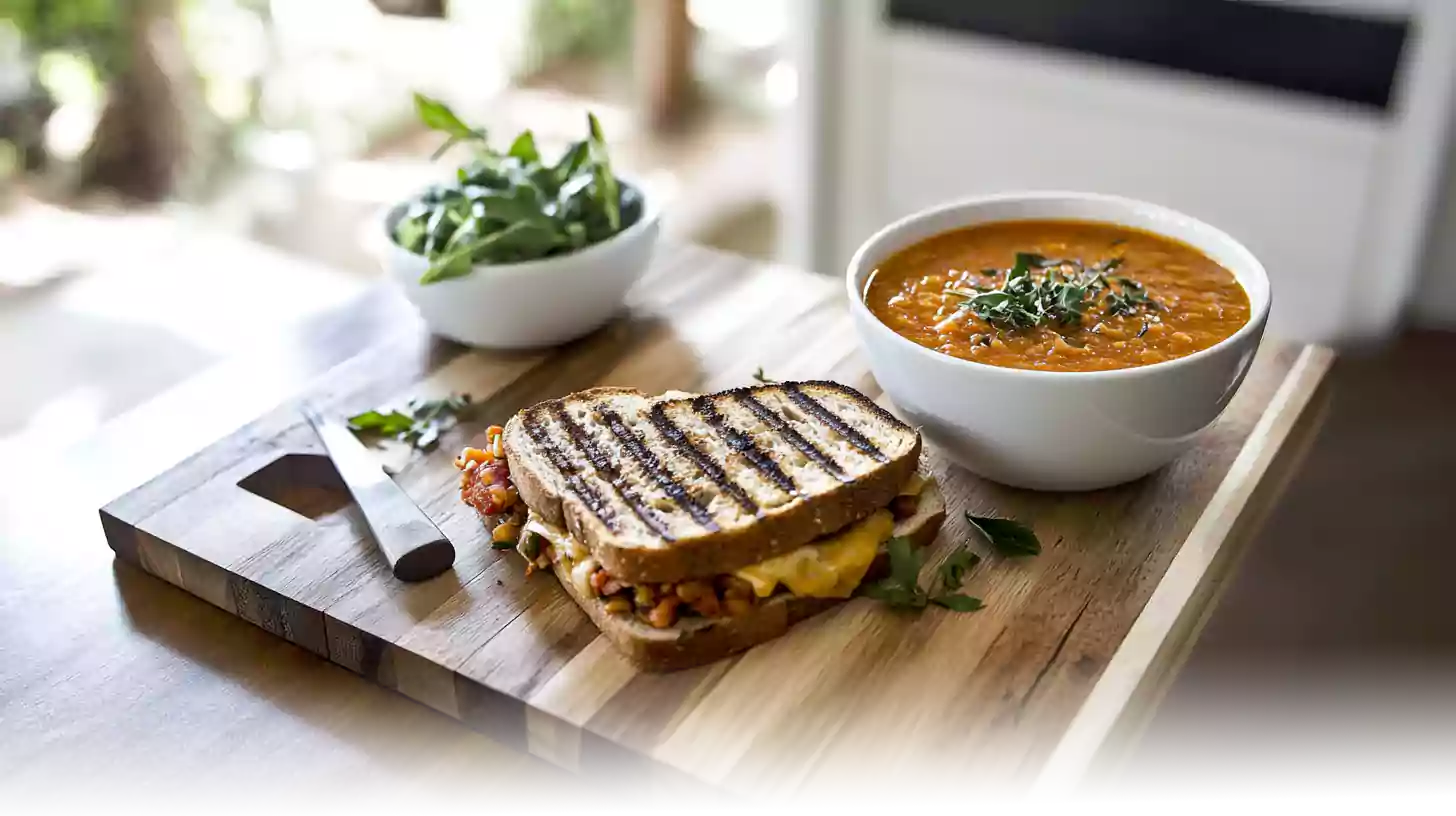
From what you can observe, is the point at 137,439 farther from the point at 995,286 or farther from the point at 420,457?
the point at 995,286

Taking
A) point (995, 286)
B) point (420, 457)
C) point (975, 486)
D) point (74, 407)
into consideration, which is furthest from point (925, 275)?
point (74, 407)

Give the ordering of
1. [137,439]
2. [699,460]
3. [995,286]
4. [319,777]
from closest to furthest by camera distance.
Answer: [319,777]
[699,460]
[995,286]
[137,439]

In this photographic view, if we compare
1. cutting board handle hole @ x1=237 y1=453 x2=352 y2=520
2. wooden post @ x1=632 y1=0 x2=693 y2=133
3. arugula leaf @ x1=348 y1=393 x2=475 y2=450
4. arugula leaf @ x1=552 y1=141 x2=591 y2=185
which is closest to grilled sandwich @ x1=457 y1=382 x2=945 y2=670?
arugula leaf @ x1=348 y1=393 x2=475 y2=450

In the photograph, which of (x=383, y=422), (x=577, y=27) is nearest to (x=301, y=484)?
(x=383, y=422)

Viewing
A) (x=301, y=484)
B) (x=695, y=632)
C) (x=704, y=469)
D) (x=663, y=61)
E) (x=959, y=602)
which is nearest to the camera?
(x=695, y=632)

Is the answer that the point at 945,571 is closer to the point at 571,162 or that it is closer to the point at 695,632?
the point at 695,632

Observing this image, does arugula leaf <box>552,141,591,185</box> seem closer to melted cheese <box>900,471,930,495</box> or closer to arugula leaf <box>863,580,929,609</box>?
melted cheese <box>900,471,930,495</box>
